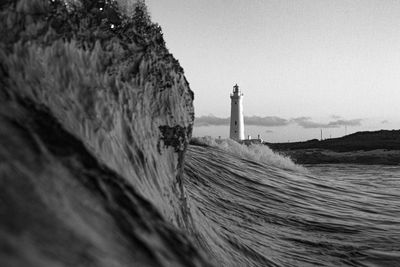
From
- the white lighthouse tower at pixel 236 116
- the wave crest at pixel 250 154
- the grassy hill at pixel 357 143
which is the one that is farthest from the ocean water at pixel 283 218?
the grassy hill at pixel 357 143

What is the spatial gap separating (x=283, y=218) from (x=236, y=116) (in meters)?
36.1

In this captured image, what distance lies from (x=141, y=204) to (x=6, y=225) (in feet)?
1.69

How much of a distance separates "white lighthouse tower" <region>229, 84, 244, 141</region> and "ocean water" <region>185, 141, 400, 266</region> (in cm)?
3024

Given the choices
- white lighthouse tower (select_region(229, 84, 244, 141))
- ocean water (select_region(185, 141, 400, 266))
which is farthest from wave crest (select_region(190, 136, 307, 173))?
white lighthouse tower (select_region(229, 84, 244, 141))

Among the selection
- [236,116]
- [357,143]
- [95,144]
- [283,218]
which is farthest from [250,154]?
[357,143]

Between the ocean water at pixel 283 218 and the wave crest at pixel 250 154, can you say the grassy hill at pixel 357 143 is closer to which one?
the wave crest at pixel 250 154

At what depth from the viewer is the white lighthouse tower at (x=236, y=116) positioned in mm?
41500

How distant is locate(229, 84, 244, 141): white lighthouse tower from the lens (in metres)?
41.5

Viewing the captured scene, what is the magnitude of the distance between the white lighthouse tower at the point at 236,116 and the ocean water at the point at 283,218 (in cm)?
3024

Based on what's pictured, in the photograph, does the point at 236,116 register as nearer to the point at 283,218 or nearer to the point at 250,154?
the point at 250,154

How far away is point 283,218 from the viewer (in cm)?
602

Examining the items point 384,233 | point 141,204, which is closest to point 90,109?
point 141,204

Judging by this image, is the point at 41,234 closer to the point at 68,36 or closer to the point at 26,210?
the point at 26,210

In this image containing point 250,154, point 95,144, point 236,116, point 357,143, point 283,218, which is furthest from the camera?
point 357,143
